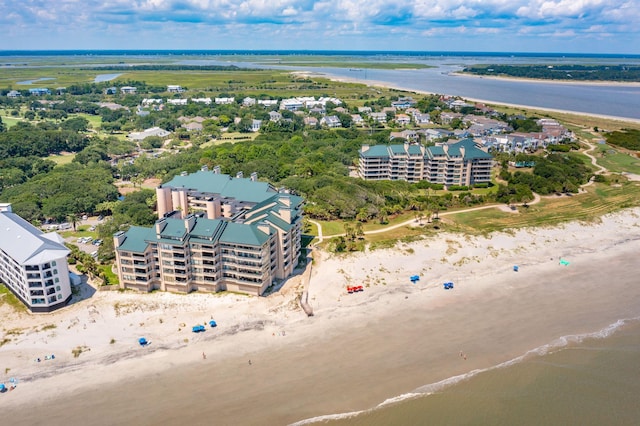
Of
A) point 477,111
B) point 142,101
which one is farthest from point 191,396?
point 142,101

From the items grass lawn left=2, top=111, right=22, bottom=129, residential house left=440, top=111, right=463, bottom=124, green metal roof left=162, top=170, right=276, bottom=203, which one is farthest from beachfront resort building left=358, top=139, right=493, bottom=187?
grass lawn left=2, top=111, right=22, bottom=129

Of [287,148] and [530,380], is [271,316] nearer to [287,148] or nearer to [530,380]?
[530,380]

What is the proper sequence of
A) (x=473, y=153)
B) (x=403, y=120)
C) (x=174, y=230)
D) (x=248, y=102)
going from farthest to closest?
(x=248, y=102) → (x=403, y=120) → (x=473, y=153) → (x=174, y=230)

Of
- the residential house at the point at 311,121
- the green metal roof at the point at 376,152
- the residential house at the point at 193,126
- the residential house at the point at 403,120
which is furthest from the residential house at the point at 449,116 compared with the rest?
the residential house at the point at 193,126

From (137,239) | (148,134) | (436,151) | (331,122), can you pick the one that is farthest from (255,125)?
(137,239)

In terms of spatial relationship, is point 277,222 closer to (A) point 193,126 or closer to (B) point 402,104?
(A) point 193,126
